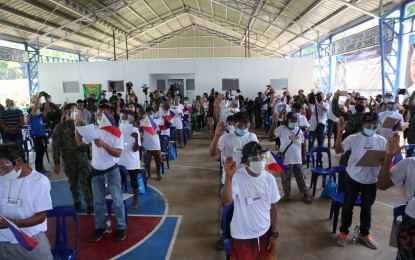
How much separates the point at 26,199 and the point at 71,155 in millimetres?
2381

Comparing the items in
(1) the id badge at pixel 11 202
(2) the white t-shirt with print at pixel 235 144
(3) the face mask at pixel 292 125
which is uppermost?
(3) the face mask at pixel 292 125

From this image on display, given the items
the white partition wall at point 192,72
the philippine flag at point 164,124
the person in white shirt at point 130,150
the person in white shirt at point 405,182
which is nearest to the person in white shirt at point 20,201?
the person in white shirt at point 130,150

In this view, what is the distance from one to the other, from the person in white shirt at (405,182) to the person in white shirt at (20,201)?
2672 millimetres

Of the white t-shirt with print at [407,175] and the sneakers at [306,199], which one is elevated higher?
→ the white t-shirt with print at [407,175]

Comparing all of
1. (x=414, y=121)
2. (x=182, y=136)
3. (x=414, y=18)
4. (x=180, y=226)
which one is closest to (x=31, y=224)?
(x=180, y=226)

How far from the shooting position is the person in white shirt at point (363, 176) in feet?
10.6

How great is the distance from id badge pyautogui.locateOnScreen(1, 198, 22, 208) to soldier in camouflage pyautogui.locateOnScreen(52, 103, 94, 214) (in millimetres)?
2178

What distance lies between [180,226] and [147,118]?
8.01 feet

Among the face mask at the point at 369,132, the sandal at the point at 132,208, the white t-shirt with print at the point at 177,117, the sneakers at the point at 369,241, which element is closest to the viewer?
the face mask at the point at 369,132

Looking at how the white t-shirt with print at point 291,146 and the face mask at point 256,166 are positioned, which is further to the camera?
the white t-shirt with print at point 291,146

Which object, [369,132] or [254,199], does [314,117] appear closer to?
[369,132]

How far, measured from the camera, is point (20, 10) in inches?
481

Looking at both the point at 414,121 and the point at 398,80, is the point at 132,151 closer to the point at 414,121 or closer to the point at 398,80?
the point at 414,121

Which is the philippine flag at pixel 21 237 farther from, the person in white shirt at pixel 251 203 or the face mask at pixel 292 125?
the face mask at pixel 292 125
